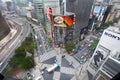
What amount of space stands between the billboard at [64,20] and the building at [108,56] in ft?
33.4

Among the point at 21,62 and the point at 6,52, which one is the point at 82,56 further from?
the point at 6,52

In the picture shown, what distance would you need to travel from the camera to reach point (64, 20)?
22.0 meters

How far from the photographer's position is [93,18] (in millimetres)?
31000

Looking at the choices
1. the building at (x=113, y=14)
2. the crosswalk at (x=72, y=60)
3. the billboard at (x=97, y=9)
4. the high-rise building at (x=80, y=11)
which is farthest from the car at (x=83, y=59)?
the building at (x=113, y=14)

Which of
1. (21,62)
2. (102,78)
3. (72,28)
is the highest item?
(72,28)

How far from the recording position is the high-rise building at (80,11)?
2348 centimetres

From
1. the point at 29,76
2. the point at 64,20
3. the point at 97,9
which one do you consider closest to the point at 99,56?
the point at 64,20

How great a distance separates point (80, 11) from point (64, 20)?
690cm

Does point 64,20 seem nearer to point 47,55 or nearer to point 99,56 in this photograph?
point 47,55

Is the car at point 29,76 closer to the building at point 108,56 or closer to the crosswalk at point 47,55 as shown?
the crosswalk at point 47,55

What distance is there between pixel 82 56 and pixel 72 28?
7.65 metres

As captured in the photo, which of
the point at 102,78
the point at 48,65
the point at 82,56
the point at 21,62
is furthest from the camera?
the point at 82,56

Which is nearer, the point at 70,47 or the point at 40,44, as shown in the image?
the point at 70,47

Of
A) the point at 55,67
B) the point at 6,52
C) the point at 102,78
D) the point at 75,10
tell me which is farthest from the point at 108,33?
the point at 6,52
